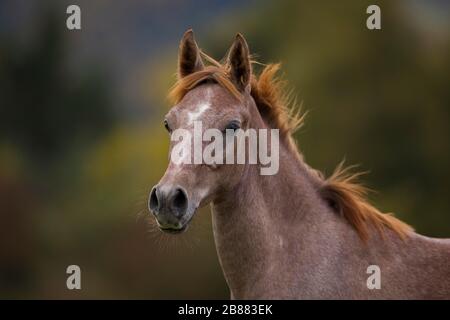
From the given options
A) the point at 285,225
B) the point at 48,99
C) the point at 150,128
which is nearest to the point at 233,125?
the point at 285,225

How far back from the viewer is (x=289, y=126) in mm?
8758

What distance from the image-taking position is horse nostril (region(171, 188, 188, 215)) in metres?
7.39

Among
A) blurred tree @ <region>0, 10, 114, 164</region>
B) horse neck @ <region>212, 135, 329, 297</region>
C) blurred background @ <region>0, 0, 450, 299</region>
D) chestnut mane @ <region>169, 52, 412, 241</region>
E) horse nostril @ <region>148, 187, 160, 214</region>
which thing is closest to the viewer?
horse nostril @ <region>148, 187, 160, 214</region>

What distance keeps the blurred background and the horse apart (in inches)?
530

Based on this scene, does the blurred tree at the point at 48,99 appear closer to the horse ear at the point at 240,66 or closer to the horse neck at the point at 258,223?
the horse ear at the point at 240,66

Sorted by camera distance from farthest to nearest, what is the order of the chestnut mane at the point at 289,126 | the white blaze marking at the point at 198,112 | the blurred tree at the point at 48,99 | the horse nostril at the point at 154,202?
the blurred tree at the point at 48,99 < the chestnut mane at the point at 289,126 < the white blaze marking at the point at 198,112 < the horse nostril at the point at 154,202

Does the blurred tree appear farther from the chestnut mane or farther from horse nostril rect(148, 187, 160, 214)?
horse nostril rect(148, 187, 160, 214)

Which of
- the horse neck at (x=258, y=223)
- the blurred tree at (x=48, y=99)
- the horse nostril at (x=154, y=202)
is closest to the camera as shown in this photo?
the horse nostril at (x=154, y=202)

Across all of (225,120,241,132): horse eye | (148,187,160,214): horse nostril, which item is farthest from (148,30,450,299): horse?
(148,187,160,214): horse nostril

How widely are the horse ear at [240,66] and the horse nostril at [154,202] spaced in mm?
1616

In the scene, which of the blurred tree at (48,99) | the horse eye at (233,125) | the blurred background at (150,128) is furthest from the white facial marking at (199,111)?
Result: the blurred tree at (48,99)

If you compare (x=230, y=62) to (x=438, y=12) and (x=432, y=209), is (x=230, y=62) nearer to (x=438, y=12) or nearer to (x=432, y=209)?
(x=432, y=209)

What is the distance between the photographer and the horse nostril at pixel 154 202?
7.34m

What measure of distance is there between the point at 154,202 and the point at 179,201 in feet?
0.72
